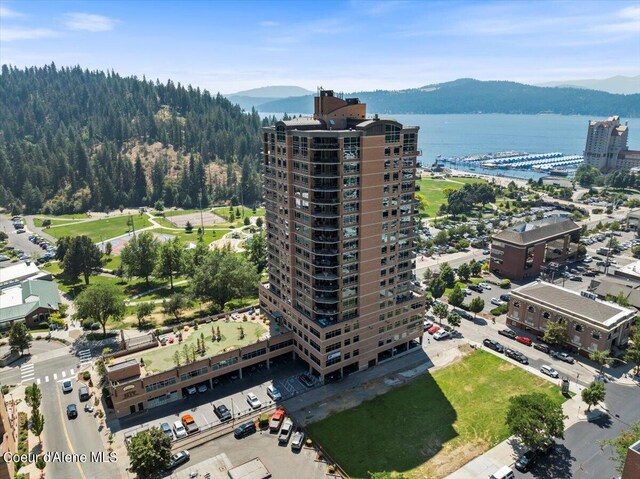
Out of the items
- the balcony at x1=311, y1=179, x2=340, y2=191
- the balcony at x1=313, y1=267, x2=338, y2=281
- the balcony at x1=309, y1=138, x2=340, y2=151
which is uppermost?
the balcony at x1=309, y1=138, x2=340, y2=151

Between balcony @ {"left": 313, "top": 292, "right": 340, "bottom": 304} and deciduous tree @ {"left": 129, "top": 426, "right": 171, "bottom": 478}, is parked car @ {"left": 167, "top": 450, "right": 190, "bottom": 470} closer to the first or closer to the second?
deciduous tree @ {"left": 129, "top": 426, "right": 171, "bottom": 478}

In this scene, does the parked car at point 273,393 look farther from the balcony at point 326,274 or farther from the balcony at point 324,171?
the balcony at point 324,171

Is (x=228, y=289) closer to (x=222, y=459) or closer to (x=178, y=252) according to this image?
(x=178, y=252)

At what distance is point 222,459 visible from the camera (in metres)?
56.5

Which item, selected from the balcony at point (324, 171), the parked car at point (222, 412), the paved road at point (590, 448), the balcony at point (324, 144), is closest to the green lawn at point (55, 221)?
the parked car at point (222, 412)

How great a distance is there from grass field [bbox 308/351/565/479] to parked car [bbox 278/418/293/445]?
10.2 ft

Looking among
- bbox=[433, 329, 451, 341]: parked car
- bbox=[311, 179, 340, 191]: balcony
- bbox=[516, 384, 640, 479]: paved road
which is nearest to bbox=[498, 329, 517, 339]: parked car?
bbox=[433, 329, 451, 341]: parked car

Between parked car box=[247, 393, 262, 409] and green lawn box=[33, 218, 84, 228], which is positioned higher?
parked car box=[247, 393, 262, 409]

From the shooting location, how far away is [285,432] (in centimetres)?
6047

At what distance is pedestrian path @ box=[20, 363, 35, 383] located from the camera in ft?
244

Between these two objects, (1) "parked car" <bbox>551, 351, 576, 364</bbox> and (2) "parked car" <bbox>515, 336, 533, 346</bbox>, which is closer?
(1) "parked car" <bbox>551, 351, 576, 364</bbox>

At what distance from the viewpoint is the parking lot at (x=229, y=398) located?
63281 millimetres

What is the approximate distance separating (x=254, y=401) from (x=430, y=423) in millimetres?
26844

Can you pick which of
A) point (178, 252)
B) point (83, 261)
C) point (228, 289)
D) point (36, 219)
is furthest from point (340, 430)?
point (36, 219)
